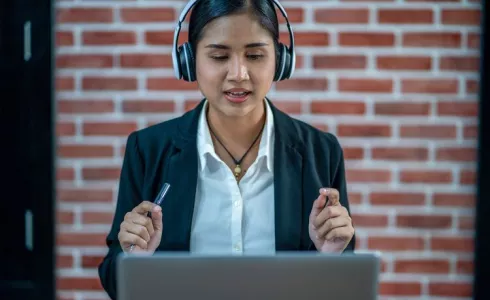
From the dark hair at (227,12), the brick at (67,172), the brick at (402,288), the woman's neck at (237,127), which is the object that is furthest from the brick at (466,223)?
the brick at (67,172)

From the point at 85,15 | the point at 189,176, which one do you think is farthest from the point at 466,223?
the point at 85,15

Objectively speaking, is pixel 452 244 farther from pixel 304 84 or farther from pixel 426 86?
pixel 304 84

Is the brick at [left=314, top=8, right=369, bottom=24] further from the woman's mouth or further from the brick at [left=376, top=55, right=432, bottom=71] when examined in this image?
the woman's mouth

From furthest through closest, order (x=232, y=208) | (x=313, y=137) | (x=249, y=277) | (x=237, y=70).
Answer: (x=313, y=137)
(x=232, y=208)
(x=237, y=70)
(x=249, y=277)

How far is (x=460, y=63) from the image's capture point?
1963mm

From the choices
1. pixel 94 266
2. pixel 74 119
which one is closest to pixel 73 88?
pixel 74 119

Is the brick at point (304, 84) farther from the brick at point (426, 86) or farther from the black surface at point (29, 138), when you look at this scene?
the black surface at point (29, 138)

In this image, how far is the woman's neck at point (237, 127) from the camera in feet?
5.11

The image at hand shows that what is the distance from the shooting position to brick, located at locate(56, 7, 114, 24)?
1955 millimetres

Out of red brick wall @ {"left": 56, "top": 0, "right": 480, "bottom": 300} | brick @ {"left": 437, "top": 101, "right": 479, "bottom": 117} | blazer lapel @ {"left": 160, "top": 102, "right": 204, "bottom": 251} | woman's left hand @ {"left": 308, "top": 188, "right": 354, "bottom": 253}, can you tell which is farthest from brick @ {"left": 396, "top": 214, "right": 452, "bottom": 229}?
blazer lapel @ {"left": 160, "top": 102, "right": 204, "bottom": 251}

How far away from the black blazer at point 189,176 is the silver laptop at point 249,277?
0.70m

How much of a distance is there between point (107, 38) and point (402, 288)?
51.8 inches

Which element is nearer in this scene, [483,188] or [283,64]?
[283,64]

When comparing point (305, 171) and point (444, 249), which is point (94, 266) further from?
point (444, 249)
